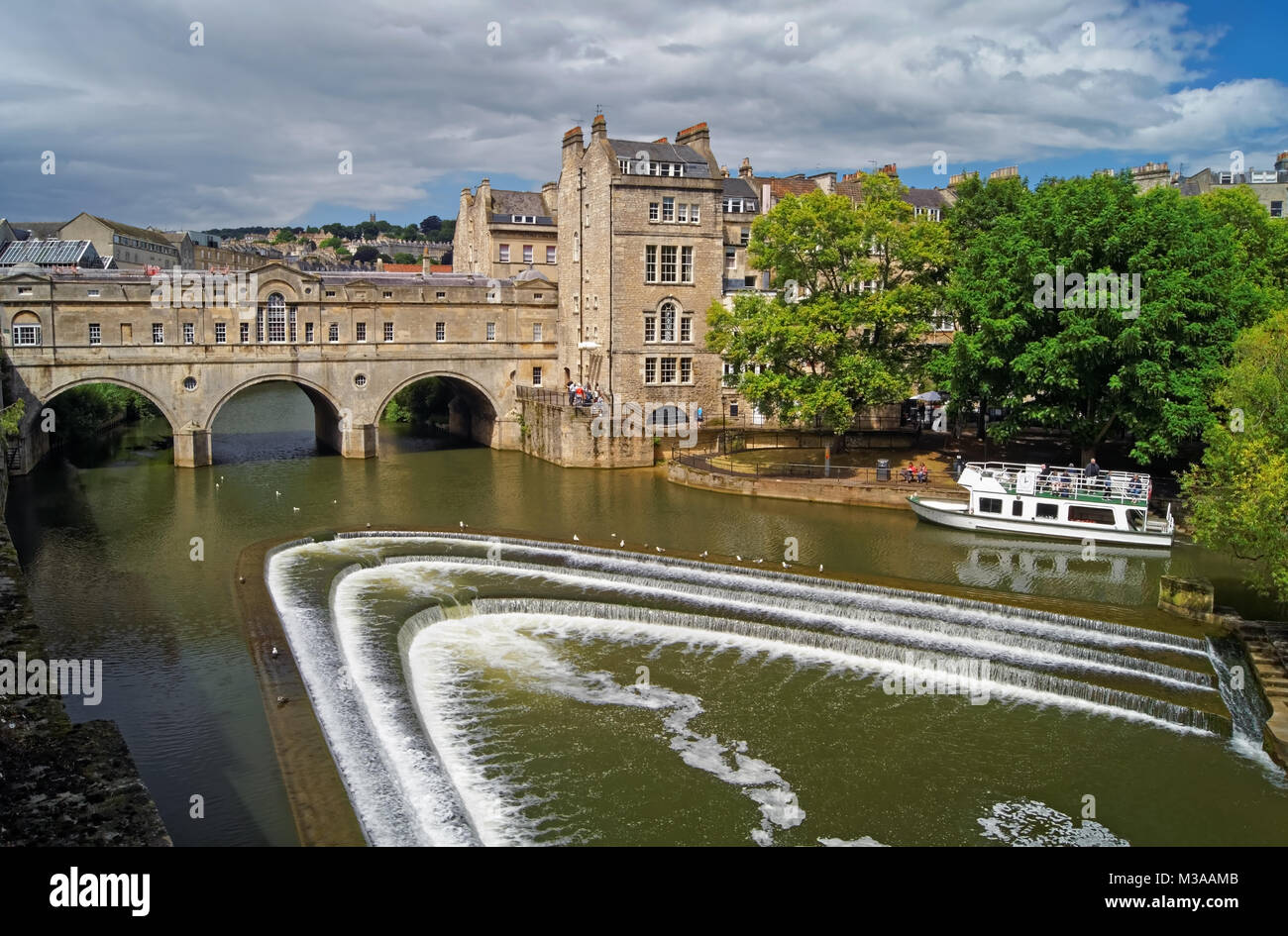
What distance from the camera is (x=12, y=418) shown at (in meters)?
41.9

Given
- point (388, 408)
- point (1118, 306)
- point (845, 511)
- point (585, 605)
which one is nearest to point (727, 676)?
point (585, 605)

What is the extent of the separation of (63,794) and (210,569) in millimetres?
18385

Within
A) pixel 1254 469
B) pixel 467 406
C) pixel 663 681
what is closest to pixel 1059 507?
pixel 1254 469

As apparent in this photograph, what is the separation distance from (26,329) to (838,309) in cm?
3549

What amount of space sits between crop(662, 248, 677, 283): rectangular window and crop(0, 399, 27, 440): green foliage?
2909 cm

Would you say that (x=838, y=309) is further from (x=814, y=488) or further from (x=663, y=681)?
(x=663, y=681)

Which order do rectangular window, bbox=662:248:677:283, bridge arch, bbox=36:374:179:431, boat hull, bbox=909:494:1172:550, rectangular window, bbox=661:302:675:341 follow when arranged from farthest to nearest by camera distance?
1. rectangular window, bbox=661:302:675:341
2. rectangular window, bbox=662:248:677:283
3. bridge arch, bbox=36:374:179:431
4. boat hull, bbox=909:494:1172:550

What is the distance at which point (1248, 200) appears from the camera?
4522 centimetres

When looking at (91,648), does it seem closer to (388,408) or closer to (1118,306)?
(1118,306)

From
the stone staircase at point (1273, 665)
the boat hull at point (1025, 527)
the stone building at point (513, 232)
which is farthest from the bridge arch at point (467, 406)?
the stone staircase at point (1273, 665)

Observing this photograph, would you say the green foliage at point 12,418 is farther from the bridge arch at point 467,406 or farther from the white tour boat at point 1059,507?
the white tour boat at point 1059,507

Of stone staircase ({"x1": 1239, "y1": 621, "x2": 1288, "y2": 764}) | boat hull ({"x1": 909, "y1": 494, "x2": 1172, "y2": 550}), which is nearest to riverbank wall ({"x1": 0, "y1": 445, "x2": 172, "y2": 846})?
stone staircase ({"x1": 1239, "y1": 621, "x2": 1288, "y2": 764})

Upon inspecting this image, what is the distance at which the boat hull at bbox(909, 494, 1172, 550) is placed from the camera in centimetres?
3378

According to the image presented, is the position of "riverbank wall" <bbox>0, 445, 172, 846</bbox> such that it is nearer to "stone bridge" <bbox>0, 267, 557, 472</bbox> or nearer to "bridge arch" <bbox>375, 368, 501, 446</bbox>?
"stone bridge" <bbox>0, 267, 557, 472</bbox>
